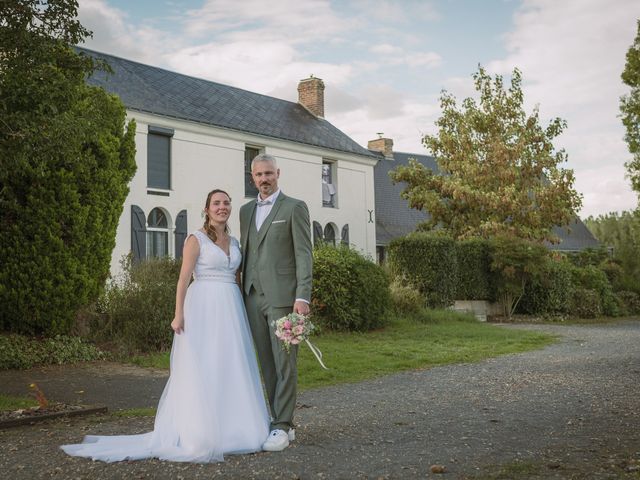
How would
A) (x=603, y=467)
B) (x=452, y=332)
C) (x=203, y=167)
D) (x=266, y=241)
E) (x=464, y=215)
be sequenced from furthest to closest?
(x=464, y=215) → (x=203, y=167) → (x=452, y=332) → (x=266, y=241) → (x=603, y=467)

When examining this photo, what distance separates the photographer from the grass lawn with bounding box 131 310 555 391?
1019cm

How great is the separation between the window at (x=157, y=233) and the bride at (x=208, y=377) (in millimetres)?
15383

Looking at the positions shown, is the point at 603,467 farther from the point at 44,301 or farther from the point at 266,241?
the point at 44,301

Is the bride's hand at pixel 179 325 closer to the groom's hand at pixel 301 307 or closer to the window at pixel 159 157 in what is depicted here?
the groom's hand at pixel 301 307

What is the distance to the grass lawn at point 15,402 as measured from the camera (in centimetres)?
746

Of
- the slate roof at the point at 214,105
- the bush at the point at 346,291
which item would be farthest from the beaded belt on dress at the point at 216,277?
the slate roof at the point at 214,105

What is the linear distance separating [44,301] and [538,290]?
17037 millimetres

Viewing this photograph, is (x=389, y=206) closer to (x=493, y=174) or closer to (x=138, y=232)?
(x=493, y=174)

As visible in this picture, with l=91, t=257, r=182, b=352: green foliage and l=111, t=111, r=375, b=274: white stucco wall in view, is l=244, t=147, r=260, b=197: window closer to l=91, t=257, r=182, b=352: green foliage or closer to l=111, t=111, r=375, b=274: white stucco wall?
l=111, t=111, r=375, b=274: white stucco wall

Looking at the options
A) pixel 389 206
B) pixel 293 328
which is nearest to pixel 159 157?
pixel 389 206

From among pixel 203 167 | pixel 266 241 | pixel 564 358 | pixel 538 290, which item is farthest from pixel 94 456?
pixel 538 290

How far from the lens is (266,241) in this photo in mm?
5422

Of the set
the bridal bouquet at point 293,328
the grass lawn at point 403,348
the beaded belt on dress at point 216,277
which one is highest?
the beaded belt on dress at point 216,277

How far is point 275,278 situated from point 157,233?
1614cm
